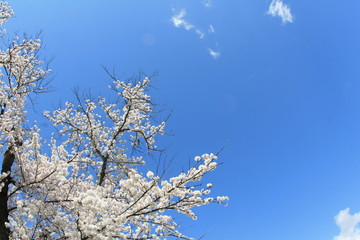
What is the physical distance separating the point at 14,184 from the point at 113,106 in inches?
227

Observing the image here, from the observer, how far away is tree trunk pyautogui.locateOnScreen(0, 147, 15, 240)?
654cm

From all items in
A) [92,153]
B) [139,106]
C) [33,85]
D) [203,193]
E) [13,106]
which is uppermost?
[139,106]

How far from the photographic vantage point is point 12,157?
25.5ft

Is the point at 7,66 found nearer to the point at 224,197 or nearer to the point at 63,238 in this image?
the point at 63,238

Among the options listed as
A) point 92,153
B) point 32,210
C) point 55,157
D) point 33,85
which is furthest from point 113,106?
point 32,210

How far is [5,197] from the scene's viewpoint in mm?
7332

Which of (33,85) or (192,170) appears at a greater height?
(33,85)

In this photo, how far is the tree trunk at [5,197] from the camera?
6539 millimetres

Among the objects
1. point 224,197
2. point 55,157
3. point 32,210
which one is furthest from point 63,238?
point 224,197

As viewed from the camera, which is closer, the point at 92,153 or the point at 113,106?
the point at 92,153

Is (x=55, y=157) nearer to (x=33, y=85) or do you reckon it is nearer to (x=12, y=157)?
(x=12, y=157)

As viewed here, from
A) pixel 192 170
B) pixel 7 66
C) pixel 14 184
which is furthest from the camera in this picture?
pixel 7 66

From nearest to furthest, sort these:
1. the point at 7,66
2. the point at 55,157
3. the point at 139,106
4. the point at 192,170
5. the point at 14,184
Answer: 1. the point at 192,170
2. the point at 55,157
3. the point at 14,184
4. the point at 7,66
5. the point at 139,106

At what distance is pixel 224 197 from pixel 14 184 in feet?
19.7
